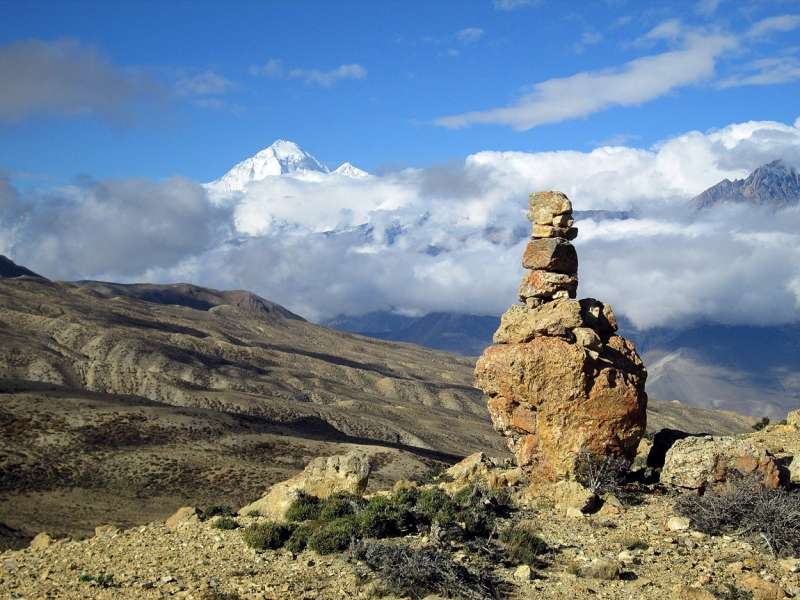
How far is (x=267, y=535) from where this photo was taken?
1502 centimetres

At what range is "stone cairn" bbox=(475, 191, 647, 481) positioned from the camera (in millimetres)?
18625

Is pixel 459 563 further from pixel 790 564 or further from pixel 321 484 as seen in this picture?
pixel 790 564

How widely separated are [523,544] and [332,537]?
13.7ft

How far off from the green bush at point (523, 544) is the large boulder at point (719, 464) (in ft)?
15.5

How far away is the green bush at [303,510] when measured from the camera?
55.4 ft

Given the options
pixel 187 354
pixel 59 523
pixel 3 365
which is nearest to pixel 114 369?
pixel 3 365

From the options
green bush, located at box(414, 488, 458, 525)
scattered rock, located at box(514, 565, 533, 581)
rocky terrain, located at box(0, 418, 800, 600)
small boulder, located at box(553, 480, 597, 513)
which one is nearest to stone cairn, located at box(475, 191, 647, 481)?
small boulder, located at box(553, 480, 597, 513)

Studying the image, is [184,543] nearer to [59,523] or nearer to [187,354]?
[59,523]

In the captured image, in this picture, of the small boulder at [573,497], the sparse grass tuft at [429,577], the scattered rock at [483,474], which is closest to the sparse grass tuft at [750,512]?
the small boulder at [573,497]

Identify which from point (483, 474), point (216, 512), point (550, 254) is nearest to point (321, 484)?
point (216, 512)

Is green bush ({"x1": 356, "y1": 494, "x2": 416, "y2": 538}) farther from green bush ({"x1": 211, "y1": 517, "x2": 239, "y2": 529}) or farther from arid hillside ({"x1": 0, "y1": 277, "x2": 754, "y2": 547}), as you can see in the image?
arid hillside ({"x1": 0, "y1": 277, "x2": 754, "y2": 547})

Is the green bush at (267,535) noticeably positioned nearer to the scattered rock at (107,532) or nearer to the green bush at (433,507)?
the green bush at (433,507)

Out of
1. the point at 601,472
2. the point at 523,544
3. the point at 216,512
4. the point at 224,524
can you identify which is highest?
the point at 601,472

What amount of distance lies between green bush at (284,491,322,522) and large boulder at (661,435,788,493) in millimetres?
9560
